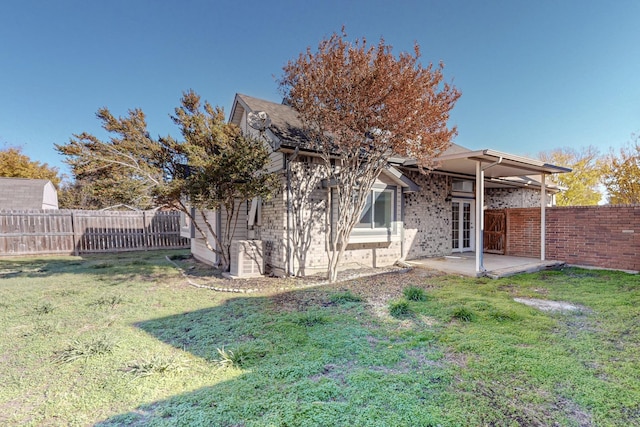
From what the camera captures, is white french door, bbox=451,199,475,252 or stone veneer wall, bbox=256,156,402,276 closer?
stone veneer wall, bbox=256,156,402,276

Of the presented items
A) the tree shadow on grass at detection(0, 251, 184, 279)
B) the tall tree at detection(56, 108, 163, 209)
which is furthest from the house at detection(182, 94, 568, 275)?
the tall tree at detection(56, 108, 163, 209)

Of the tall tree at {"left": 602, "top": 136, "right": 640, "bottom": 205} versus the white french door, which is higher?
the tall tree at {"left": 602, "top": 136, "right": 640, "bottom": 205}

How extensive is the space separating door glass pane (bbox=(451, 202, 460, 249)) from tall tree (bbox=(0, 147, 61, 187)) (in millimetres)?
33805

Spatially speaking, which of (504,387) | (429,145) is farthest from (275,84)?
(504,387)

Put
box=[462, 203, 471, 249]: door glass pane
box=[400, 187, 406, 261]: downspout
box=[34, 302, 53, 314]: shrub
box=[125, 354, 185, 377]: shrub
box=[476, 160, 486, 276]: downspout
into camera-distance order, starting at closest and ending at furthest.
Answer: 1. box=[125, 354, 185, 377]: shrub
2. box=[34, 302, 53, 314]: shrub
3. box=[476, 160, 486, 276]: downspout
4. box=[400, 187, 406, 261]: downspout
5. box=[462, 203, 471, 249]: door glass pane

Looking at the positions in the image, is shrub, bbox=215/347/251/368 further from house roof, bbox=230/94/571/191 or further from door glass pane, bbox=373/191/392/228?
door glass pane, bbox=373/191/392/228

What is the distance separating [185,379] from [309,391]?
133 centimetres

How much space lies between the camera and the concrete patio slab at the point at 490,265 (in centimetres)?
841

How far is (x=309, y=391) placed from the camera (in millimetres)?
2816

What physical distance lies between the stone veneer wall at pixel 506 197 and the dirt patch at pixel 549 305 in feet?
29.5

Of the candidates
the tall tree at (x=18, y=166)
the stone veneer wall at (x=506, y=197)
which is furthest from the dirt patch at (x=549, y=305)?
the tall tree at (x=18, y=166)

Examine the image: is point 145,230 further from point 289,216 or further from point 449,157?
point 449,157

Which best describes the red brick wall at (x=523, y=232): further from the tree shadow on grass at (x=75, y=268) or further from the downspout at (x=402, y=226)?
the tree shadow on grass at (x=75, y=268)

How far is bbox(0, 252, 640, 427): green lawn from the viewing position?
2531 millimetres
